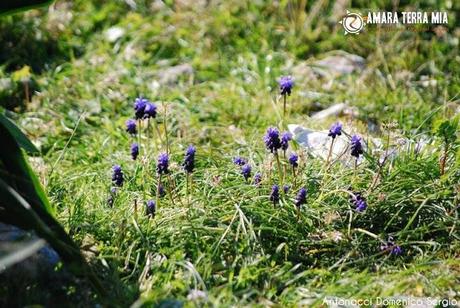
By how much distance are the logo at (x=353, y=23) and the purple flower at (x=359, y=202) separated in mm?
2619

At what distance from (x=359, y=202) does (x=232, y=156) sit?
711 mm

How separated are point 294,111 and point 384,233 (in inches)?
65.9

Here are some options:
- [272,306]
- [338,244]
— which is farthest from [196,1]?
[272,306]

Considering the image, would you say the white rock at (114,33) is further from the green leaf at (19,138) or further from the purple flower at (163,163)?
the green leaf at (19,138)

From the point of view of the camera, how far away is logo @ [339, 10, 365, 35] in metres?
5.34

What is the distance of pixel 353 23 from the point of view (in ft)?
17.7

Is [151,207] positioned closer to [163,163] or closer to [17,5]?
[163,163]

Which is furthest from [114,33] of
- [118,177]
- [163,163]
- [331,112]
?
[163,163]

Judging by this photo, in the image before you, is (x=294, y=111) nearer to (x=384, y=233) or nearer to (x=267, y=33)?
(x=267, y=33)

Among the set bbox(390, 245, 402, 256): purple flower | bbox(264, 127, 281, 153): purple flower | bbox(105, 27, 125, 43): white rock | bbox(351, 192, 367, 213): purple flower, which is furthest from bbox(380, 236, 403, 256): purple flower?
bbox(105, 27, 125, 43): white rock

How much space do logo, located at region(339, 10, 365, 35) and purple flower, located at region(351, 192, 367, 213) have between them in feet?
8.59

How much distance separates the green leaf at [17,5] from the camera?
2.71 meters

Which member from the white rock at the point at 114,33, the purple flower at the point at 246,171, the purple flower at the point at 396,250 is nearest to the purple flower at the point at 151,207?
the purple flower at the point at 246,171

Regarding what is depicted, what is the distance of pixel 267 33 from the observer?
5410 mm
